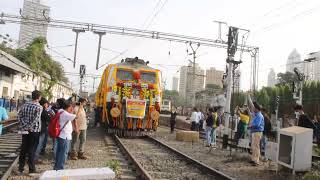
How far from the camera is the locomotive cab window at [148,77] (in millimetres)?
18203

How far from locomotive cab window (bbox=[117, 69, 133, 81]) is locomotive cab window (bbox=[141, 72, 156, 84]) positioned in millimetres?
586

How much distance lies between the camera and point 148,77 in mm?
18328

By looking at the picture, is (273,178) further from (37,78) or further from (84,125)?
(37,78)

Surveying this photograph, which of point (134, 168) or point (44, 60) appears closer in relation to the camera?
point (134, 168)

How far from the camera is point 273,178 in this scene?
9664 millimetres

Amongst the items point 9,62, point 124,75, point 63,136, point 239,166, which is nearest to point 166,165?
point 239,166

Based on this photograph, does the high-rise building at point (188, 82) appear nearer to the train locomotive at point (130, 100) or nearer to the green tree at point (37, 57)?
the green tree at point (37, 57)

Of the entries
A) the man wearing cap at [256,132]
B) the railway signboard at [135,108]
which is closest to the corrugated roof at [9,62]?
the railway signboard at [135,108]

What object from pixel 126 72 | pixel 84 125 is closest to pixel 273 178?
pixel 84 125

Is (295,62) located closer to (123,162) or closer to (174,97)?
(123,162)

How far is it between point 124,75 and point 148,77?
1164mm

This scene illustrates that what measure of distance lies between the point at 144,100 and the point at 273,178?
8497 millimetres

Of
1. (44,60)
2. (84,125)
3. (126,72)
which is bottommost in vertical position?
(84,125)

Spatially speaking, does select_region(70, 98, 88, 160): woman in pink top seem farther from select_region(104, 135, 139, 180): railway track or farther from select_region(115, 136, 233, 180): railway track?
select_region(115, 136, 233, 180): railway track
